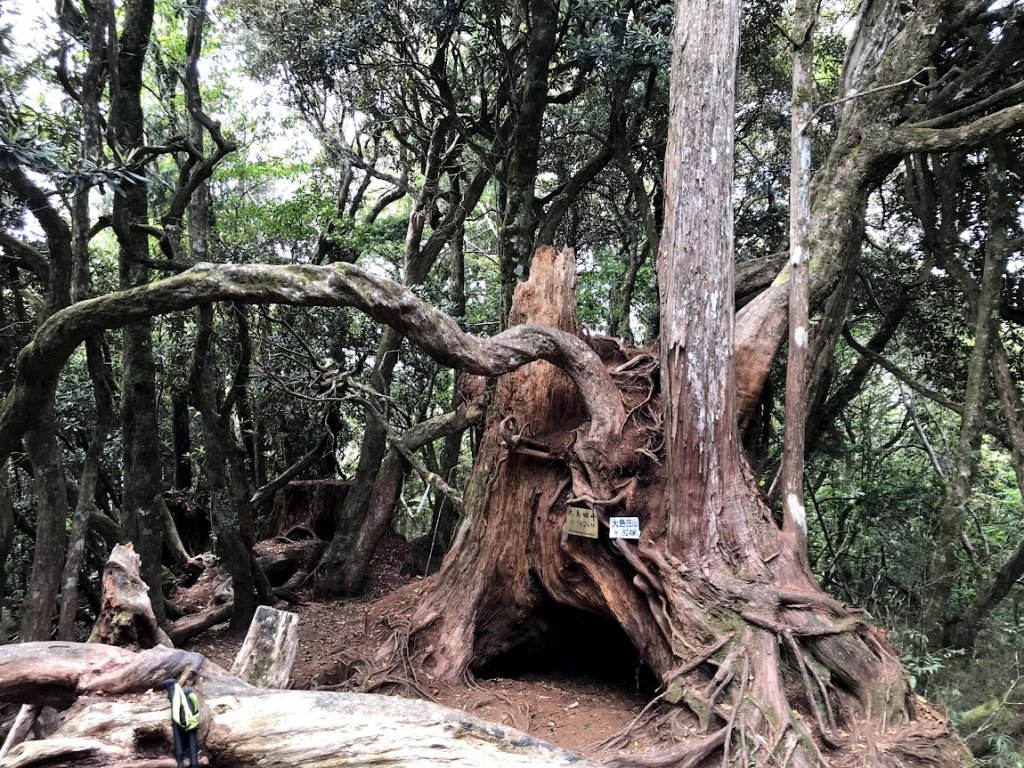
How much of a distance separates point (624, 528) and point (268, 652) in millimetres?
2733

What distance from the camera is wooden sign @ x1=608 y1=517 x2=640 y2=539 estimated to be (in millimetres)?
5152

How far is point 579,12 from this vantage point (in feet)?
26.3

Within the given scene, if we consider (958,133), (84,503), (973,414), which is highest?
(958,133)

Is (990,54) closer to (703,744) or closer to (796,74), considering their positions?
(796,74)

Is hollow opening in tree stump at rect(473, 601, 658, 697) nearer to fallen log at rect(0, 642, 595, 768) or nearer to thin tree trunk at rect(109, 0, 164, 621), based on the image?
thin tree trunk at rect(109, 0, 164, 621)

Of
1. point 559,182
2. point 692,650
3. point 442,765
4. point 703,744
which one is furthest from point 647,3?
point 442,765

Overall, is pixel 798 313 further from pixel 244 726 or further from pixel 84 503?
pixel 84 503

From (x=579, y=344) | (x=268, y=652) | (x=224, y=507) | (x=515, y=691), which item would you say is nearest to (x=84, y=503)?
(x=224, y=507)

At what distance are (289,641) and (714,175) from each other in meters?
4.56

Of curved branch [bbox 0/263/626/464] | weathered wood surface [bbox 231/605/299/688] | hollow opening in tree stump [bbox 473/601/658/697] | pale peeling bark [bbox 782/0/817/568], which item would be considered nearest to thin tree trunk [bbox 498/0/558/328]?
pale peeling bark [bbox 782/0/817/568]

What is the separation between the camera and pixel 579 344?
19.2 feet

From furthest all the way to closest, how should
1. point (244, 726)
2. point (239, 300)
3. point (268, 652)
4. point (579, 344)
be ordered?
point (579, 344), point (239, 300), point (268, 652), point (244, 726)

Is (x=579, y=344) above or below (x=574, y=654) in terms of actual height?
above

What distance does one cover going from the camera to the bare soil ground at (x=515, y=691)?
16.6 feet
